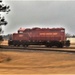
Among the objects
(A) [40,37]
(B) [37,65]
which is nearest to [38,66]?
(B) [37,65]

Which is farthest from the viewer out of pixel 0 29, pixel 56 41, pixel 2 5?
pixel 56 41

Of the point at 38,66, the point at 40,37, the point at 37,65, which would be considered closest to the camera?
the point at 38,66

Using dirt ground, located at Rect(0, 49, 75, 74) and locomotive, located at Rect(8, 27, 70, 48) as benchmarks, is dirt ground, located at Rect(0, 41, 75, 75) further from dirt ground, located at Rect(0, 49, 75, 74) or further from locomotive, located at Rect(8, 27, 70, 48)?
locomotive, located at Rect(8, 27, 70, 48)

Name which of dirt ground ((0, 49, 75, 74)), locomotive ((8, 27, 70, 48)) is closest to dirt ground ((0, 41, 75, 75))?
dirt ground ((0, 49, 75, 74))

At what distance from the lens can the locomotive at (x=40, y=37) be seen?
64.4 metres

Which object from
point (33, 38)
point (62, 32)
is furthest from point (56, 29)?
point (33, 38)

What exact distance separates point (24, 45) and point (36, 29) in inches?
178

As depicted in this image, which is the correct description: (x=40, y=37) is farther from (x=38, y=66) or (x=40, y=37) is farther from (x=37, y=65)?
(x=38, y=66)

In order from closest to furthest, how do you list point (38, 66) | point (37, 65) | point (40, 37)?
point (38, 66)
point (37, 65)
point (40, 37)

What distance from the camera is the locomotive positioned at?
6436 centimetres

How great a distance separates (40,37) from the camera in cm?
6638

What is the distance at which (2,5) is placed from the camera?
42188 millimetres

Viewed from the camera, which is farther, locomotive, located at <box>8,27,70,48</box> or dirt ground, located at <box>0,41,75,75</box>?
locomotive, located at <box>8,27,70,48</box>

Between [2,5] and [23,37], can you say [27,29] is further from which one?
[2,5]
